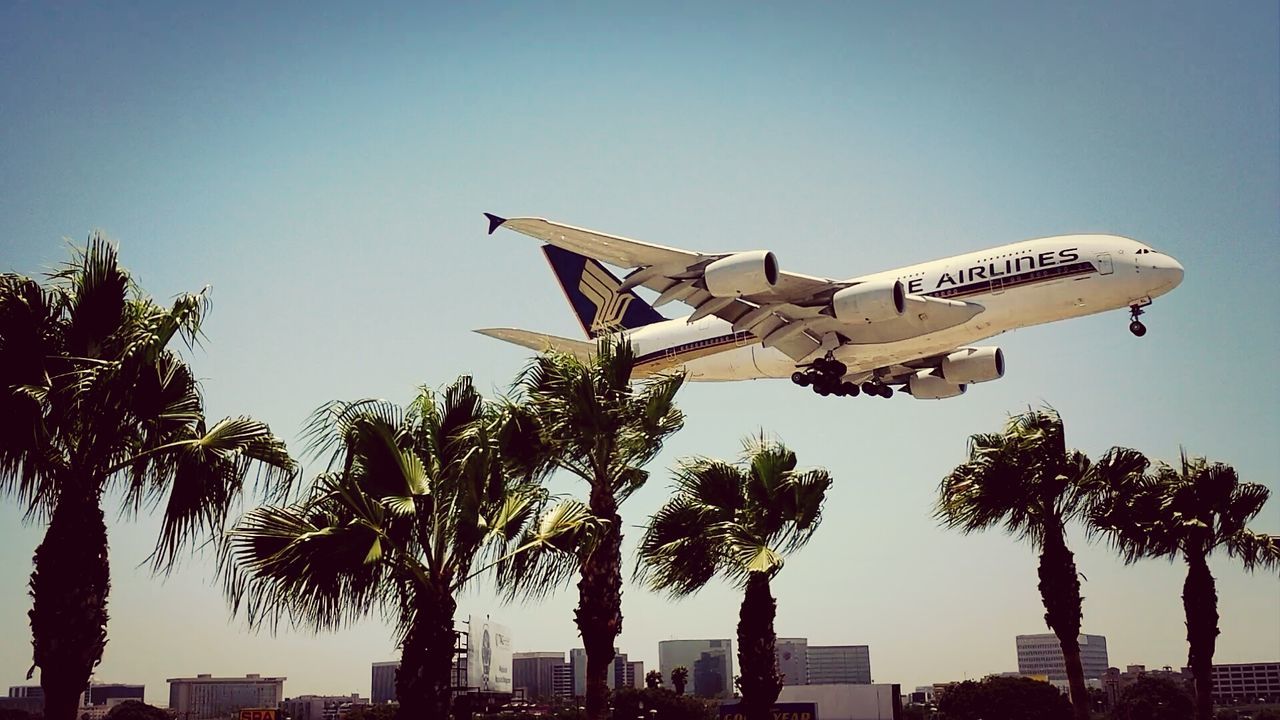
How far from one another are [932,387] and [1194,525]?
61.0ft

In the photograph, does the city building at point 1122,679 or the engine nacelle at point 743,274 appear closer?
the engine nacelle at point 743,274

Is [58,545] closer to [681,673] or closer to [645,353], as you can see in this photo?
[645,353]

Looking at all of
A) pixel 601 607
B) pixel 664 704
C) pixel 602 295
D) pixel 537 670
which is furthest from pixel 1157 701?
pixel 537 670

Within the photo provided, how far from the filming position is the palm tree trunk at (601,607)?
14.1 meters

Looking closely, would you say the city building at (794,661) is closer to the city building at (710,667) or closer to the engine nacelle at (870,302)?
the city building at (710,667)

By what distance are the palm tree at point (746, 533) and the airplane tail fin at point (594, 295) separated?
29831mm

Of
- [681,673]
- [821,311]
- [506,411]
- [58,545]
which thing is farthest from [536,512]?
[681,673]

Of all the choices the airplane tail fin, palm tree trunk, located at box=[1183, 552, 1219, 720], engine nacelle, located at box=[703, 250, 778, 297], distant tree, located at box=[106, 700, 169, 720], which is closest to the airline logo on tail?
the airplane tail fin

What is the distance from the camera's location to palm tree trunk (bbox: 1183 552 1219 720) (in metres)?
22.3

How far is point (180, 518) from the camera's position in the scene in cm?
1217

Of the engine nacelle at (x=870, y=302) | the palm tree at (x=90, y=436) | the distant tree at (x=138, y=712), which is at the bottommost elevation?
the distant tree at (x=138, y=712)

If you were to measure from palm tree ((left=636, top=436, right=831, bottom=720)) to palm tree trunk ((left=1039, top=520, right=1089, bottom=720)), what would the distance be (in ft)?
19.0

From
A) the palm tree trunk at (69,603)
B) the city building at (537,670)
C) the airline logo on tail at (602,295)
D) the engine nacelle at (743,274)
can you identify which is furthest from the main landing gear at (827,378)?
the city building at (537,670)

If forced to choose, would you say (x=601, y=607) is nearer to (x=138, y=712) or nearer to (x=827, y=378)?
(x=827, y=378)
